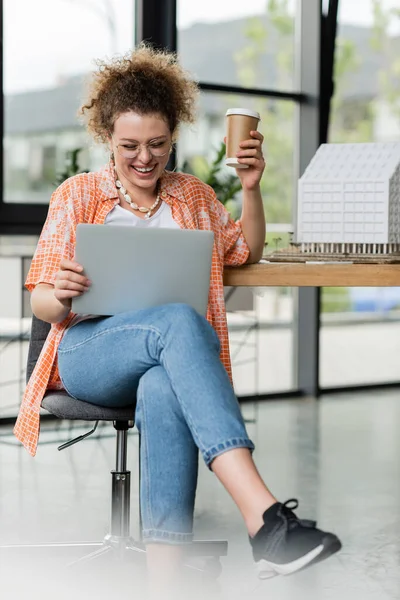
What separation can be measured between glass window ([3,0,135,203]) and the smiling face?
2.06 metres

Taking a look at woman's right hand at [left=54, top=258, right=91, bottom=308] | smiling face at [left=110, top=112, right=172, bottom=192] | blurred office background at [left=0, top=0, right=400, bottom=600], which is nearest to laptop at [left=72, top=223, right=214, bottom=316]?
woman's right hand at [left=54, top=258, right=91, bottom=308]

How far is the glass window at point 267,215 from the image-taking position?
4.77 m

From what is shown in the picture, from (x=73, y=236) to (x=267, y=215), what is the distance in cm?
300

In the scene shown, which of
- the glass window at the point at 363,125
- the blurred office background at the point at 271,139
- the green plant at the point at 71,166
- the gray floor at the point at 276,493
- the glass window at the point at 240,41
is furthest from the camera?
the glass window at the point at 363,125

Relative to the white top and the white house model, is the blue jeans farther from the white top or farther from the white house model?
the white house model

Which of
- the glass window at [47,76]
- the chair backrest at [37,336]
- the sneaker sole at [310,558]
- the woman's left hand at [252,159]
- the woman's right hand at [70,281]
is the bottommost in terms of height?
the sneaker sole at [310,558]

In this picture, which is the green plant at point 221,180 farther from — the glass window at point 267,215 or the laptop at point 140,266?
Result: the laptop at point 140,266

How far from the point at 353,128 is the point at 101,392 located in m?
3.49

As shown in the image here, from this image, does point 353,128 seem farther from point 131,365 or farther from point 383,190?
point 131,365

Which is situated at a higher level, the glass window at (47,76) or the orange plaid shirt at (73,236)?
the glass window at (47,76)

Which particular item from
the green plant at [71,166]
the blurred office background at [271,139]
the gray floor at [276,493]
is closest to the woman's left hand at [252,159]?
the gray floor at [276,493]

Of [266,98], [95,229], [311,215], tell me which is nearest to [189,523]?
[95,229]

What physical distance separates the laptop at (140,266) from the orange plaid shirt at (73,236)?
17cm

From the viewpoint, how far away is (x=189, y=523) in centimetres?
187
